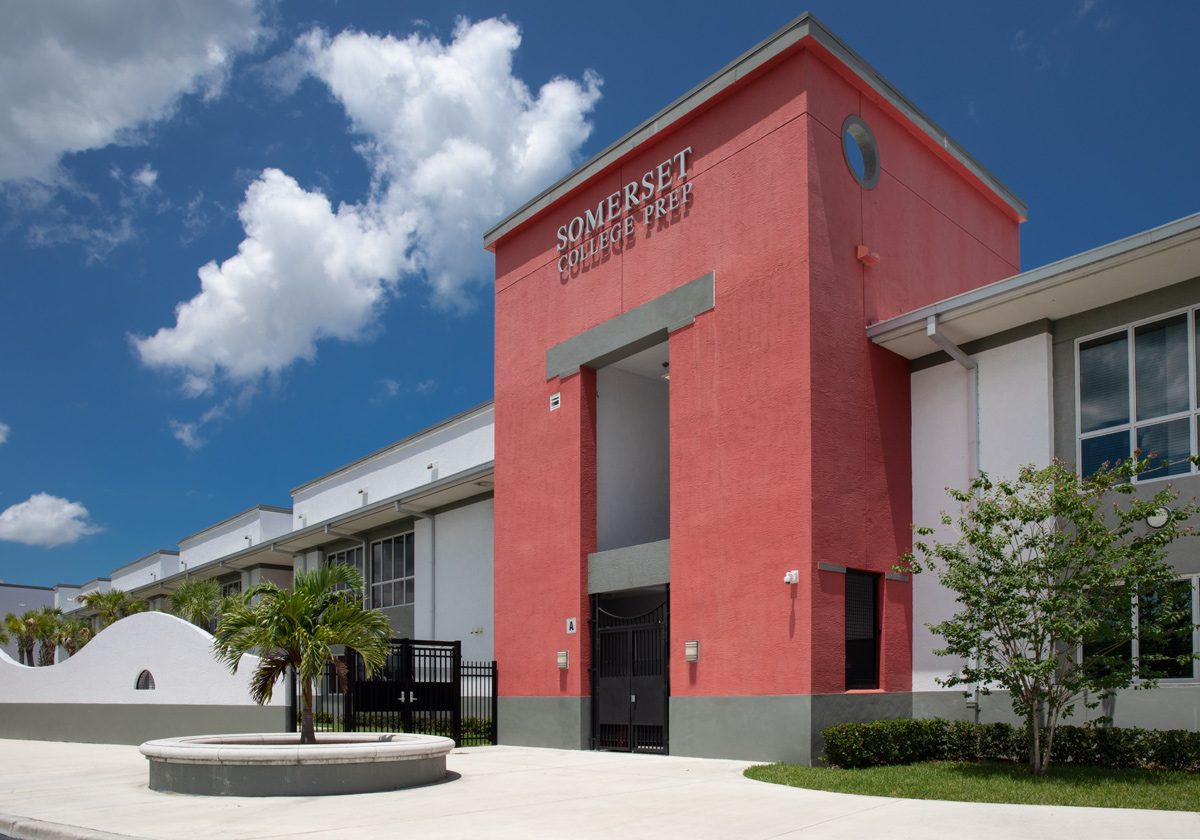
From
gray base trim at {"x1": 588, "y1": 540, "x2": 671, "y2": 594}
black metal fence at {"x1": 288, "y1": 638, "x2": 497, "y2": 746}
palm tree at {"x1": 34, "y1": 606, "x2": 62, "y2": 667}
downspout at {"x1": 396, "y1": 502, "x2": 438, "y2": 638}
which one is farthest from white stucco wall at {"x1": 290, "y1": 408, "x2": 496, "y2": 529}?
palm tree at {"x1": 34, "y1": 606, "x2": 62, "y2": 667}

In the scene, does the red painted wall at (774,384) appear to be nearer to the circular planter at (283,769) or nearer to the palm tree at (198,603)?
the circular planter at (283,769)

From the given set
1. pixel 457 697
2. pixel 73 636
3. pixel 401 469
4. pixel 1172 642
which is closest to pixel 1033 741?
pixel 1172 642

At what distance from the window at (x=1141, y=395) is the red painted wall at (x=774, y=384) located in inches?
130

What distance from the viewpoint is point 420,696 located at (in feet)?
70.8

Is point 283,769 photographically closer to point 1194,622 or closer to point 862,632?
point 862,632

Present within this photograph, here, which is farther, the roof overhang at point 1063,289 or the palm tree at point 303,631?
the roof overhang at point 1063,289

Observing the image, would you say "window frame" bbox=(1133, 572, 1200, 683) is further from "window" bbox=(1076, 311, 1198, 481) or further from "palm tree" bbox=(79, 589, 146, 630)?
"palm tree" bbox=(79, 589, 146, 630)

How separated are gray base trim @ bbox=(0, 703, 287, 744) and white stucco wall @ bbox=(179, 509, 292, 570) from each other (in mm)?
14654

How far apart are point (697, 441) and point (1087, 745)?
7.85 metres

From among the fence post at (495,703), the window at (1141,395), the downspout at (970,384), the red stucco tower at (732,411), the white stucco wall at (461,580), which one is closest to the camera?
the window at (1141,395)

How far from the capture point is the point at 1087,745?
14.3 meters

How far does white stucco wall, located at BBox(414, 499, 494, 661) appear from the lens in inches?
1092

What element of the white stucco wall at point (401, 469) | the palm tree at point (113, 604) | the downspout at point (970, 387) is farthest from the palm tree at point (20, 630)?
the downspout at point (970, 387)

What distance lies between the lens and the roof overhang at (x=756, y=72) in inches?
687
